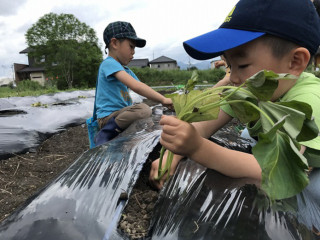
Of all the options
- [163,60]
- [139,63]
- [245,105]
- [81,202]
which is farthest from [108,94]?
[163,60]

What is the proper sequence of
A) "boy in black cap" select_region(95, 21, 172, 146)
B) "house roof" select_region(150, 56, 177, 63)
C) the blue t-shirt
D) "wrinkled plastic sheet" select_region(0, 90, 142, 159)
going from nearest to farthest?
"boy in black cap" select_region(95, 21, 172, 146)
the blue t-shirt
"wrinkled plastic sheet" select_region(0, 90, 142, 159)
"house roof" select_region(150, 56, 177, 63)

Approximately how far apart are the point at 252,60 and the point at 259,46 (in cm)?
6

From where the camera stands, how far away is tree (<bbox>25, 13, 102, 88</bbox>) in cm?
2733

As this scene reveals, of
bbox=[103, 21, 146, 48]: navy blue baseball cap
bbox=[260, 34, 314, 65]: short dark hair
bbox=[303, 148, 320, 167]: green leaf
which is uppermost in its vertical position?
bbox=[103, 21, 146, 48]: navy blue baseball cap

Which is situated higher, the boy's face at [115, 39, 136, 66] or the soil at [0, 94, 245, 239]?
the boy's face at [115, 39, 136, 66]

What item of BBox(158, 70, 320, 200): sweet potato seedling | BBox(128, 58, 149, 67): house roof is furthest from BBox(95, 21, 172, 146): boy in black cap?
BBox(128, 58, 149, 67): house roof

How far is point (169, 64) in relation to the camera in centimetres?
5222

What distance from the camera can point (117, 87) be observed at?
2516 mm

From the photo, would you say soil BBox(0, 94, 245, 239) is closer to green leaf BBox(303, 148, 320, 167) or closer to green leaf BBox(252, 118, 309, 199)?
green leaf BBox(252, 118, 309, 199)

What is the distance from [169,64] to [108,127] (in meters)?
51.3

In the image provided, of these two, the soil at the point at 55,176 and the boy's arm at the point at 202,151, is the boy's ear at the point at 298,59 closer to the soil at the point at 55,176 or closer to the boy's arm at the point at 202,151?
the boy's arm at the point at 202,151

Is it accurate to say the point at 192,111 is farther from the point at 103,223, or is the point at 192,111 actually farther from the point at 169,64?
the point at 169,64

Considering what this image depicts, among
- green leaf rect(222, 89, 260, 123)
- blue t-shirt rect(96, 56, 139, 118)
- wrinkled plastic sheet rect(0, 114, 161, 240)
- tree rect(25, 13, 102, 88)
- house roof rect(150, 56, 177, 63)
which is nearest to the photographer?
green leaf rect(222, 89, 260, 123)

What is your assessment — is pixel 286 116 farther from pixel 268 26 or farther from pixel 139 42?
pixel 139 42
